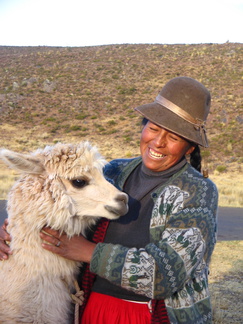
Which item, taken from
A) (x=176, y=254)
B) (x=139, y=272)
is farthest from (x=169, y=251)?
(x=139, y=272)

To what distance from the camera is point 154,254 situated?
2.24 m

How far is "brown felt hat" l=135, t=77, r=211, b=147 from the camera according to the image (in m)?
2.60

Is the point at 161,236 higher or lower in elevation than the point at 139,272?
higher

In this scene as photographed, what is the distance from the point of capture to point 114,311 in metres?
2.63

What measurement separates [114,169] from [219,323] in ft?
7.94

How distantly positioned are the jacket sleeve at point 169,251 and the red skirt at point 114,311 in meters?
0.38

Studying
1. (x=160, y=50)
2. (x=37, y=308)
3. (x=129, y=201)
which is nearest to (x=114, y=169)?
(x=129, y=201)

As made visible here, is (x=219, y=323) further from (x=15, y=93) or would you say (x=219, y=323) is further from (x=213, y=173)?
(x=15, y=93)

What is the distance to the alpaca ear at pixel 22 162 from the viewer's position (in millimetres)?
2520

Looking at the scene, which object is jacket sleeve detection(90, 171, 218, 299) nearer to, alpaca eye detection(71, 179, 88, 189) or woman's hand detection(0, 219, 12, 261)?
alpaca eye detection(71, 179, 88, 189)

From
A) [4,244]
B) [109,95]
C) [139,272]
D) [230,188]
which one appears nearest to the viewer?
[139,272]

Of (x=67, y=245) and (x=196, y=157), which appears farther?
(x=196, y=157)

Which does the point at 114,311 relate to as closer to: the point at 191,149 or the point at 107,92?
the point at 191,149

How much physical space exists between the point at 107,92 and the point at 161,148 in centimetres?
3549
